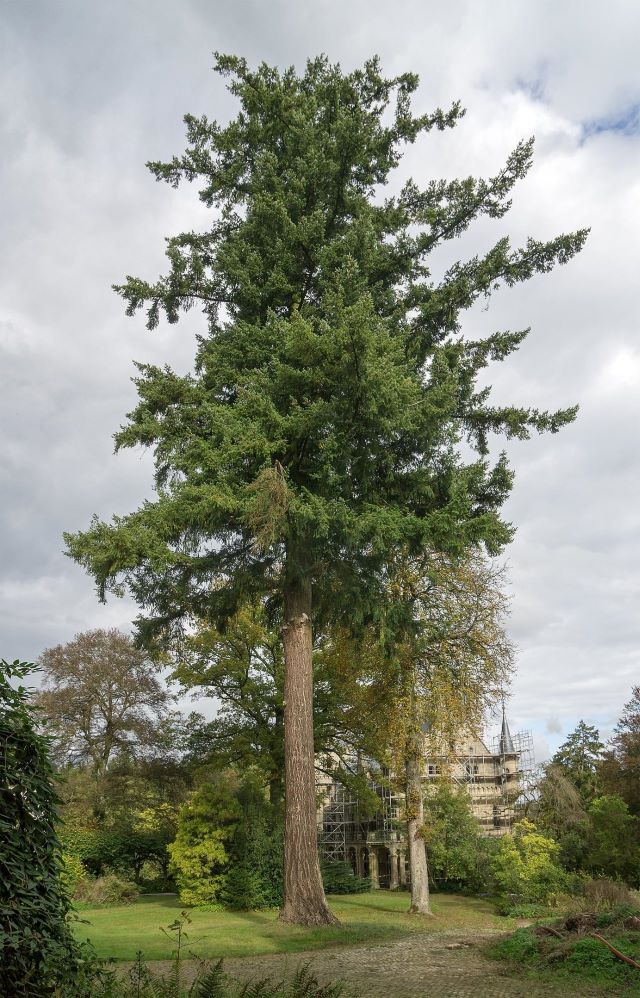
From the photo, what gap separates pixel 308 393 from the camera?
12.6m

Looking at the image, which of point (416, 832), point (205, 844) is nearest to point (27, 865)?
point (416, 832)

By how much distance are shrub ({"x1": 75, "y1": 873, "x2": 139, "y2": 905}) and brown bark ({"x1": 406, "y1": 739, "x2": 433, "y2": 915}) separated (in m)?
9.75

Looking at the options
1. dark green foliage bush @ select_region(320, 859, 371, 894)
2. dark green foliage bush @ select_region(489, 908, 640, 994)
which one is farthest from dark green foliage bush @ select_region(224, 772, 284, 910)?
dark green foliage bush @ select_region(489, 908, 640, 994)

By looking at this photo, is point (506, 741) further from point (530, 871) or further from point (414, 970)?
point (414, 970)

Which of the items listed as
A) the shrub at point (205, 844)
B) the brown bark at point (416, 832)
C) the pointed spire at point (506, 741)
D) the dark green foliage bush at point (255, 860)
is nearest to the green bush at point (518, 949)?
the brown bark at point (416, 832)

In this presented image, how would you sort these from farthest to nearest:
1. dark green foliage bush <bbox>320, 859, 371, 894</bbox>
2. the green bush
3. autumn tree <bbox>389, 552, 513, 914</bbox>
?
dark green foliage bush <bbox>320, 859, 371, 894</bbox>
autumn tree <bbox>389, 552, 513, 914</bbox>
the green bush

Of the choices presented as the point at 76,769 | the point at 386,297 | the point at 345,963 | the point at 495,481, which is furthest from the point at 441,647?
the point at 76,769

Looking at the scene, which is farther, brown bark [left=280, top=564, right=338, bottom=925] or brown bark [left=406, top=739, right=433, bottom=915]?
brown bark [left=406, top=739, right=433, bottom=915]

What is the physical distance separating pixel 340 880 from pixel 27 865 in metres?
27.5

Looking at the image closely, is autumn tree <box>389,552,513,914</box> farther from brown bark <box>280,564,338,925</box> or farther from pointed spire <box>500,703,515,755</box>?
pointed spire <box>500,703,515,755</box>

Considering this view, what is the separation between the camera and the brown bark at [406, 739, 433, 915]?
58.9 feet

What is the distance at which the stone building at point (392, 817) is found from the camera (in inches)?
1451

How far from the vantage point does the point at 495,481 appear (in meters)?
13.6


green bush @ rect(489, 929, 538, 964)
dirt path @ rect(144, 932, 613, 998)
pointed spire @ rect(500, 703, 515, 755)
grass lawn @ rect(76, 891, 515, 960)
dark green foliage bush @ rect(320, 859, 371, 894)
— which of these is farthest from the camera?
pointed spire @ rect(500, 703, 515, 755)
